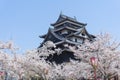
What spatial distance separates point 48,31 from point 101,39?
1825cm

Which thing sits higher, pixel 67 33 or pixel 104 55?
pixel 67 33

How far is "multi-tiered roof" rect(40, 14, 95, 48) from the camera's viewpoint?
126ft

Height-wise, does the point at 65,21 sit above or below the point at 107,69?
above

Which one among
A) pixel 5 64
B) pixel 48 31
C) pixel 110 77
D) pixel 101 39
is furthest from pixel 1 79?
pixel 48 31

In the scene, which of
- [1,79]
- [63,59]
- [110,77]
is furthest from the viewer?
[63,59]

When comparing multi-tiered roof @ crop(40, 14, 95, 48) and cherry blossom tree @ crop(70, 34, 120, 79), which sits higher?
multi-tiered roof @ crop(40, 14, 95, 48)

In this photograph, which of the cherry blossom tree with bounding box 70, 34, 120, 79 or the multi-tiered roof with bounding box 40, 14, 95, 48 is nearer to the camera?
the cherry blossom tree with bounding box 70, 34, 120, 79

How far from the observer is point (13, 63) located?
59.6 ft

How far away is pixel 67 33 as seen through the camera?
135ft

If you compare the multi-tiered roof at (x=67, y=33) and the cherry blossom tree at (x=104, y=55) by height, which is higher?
the multi-tiered roof at (x=67, y=33)

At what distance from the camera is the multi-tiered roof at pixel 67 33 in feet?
126

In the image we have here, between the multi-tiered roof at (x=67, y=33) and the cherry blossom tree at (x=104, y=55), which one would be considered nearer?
the cherry blossom tree at (x=104, y=55)

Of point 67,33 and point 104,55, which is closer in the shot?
point 104,55

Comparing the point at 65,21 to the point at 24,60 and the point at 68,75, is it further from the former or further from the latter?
the point at 24,60
